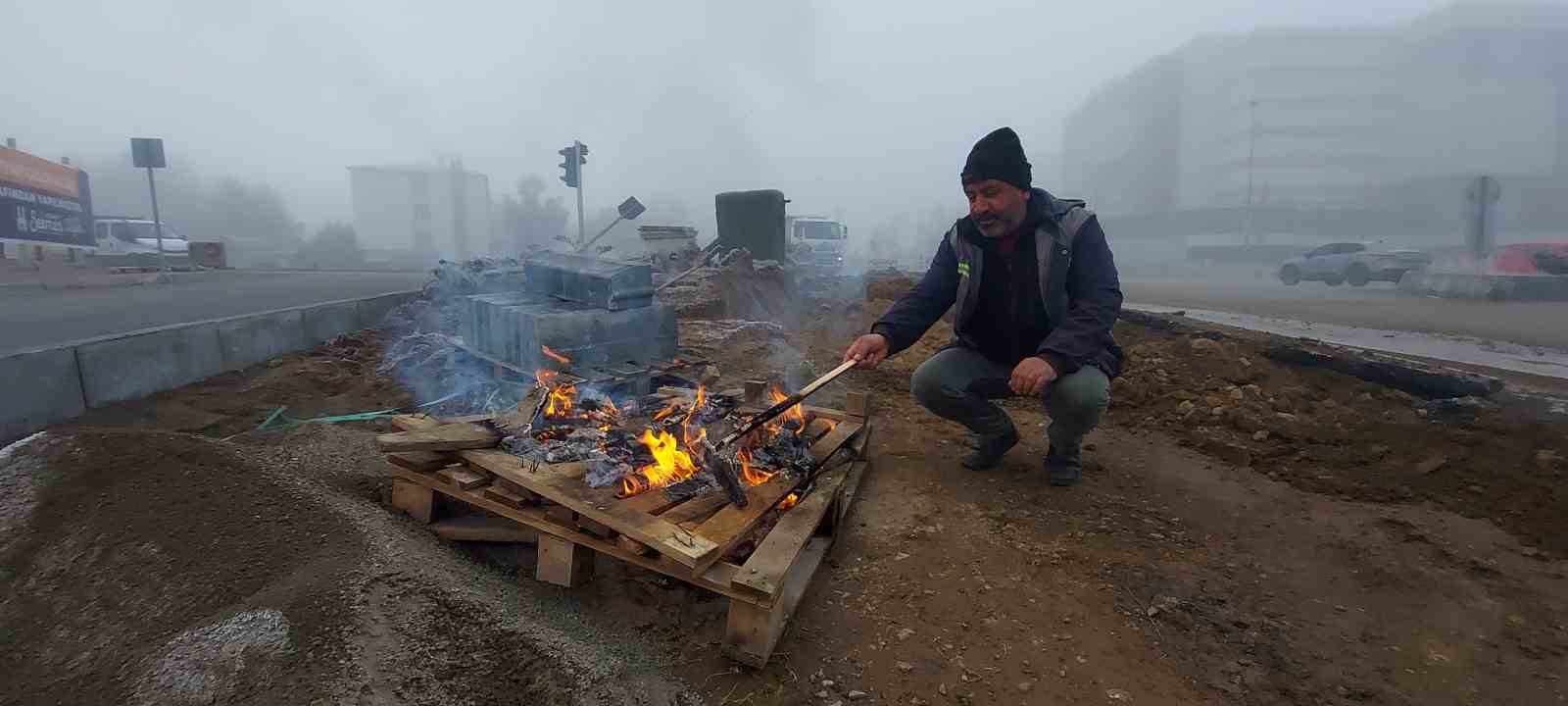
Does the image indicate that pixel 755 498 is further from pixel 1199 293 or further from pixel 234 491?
pixel 1199 293

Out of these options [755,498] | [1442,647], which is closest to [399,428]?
[755,498]

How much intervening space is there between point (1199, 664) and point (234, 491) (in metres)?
3.66

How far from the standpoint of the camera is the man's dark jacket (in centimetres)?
357

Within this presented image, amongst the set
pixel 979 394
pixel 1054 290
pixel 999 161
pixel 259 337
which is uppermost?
pixel 999 161

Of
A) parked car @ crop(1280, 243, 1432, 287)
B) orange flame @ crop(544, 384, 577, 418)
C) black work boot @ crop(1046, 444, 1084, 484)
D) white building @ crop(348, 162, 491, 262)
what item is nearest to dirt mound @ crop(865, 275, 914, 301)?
black work boot @ crop(1046, 444, 1084, 484)

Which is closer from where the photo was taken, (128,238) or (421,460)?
(421,460)

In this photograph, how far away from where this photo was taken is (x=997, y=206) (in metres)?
3.70

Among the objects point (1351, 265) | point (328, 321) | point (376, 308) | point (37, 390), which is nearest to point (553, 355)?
point (37, 390)

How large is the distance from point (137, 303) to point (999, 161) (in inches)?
503

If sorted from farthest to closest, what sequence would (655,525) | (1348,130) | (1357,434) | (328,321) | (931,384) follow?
(1348,130) < (328,321) < (1357,434) < (931,384) < (655,525)

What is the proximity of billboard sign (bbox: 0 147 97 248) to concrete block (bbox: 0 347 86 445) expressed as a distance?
1519cm

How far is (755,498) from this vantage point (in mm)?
3055

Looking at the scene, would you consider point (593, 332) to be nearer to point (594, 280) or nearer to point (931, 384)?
point (594, 280)

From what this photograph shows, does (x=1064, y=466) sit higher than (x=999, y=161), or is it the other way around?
(x=999, y=161)
